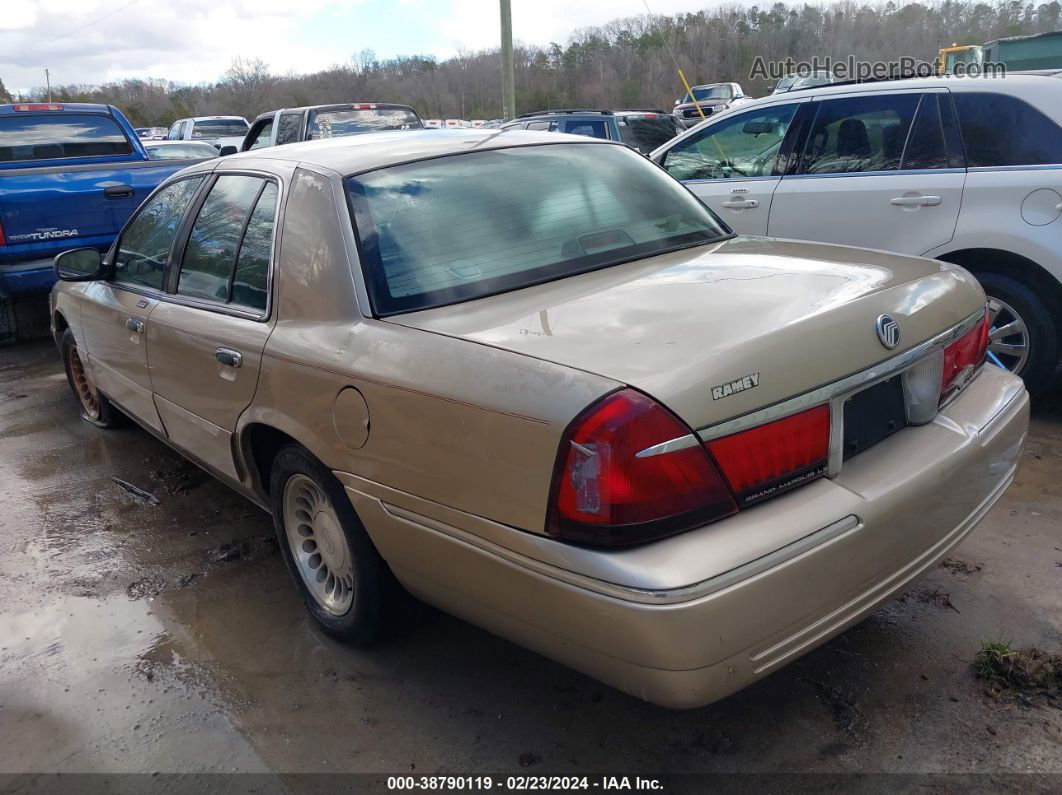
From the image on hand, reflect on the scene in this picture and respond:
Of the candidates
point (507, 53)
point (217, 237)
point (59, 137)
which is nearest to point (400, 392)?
point (217, 237)

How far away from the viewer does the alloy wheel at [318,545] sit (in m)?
2.92

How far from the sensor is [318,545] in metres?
3.08

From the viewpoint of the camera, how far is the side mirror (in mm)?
4402

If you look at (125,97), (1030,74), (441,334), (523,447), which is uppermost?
(125,97)

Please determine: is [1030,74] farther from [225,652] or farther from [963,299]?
[225,652]

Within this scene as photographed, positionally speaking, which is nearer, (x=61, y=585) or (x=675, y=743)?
(x=675, y=743)

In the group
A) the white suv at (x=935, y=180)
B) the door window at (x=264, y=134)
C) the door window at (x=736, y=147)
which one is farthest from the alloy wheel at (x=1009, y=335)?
the door window at (x=264, y=134)

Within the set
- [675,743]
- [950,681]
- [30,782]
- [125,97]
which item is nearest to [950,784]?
[950,681]

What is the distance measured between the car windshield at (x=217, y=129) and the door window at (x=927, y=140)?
19.0 metres

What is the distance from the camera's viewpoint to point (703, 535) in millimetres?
1999

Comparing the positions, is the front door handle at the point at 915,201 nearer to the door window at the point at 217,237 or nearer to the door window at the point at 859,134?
the door window at the point at 859,134

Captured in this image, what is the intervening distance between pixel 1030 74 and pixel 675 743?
4251 millimetres

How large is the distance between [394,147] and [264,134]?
1049 centimetres

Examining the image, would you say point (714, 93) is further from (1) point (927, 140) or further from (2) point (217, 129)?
(1) point (927, 140)
